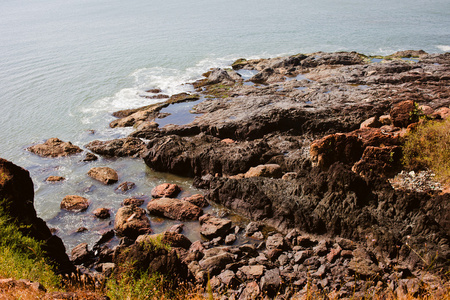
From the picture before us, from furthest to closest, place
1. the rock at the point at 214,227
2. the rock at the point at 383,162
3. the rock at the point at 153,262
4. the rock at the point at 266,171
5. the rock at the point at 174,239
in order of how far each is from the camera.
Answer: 1. the rock at the point at 266,171
2. the rock at the point at 383,162
3. the rock at the point at 214,227
4. the rock at the point at 174,239
5. the rock at the point at 153,262

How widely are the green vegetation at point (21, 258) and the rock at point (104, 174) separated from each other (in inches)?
390

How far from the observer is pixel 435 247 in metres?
11.4

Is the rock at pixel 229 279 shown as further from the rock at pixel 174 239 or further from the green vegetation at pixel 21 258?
the green vegetation at pixel 21 258

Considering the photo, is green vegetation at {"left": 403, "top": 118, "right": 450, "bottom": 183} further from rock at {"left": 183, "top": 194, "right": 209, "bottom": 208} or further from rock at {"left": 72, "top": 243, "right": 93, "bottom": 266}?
rock at {"left": 72, "top": 243, "right": 93, "bottom": 266}

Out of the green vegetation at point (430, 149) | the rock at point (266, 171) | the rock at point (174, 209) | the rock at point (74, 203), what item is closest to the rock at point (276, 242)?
the rock at point (174, 209)

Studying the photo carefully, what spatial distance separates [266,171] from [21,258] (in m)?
12.5

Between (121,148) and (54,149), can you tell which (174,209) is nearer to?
(121,148)

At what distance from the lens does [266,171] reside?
1839 cm

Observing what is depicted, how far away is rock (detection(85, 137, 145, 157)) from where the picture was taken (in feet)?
80.9

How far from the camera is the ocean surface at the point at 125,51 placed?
22562 millimetres

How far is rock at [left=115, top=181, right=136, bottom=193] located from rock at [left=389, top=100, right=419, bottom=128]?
1795 centimetres

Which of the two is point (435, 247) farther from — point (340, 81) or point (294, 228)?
point (340, 81)

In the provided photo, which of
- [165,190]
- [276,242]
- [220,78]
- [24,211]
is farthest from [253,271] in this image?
[220,78]

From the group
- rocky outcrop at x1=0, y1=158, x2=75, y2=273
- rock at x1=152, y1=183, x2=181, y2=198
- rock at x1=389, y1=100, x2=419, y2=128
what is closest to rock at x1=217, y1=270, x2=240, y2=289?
rocky outcrop at x1=0, y1=158, x2=75, y2=273
